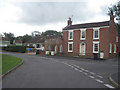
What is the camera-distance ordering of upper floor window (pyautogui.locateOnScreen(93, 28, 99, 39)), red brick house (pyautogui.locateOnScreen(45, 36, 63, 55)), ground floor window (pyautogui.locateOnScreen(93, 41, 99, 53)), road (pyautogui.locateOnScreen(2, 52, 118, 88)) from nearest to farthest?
1. road (pyautogui.locateOnScreen(2, 52, 118, 88))
2. ground floor window (pyautogui.locateOnScreen(93, 41, 99, 53))
3. upper floor window (pyautogui.locateOnScreen(93, 28, 99, 39))
4. red brick house (pyautogui.locateOnScreen(45, 36, 63, 55))

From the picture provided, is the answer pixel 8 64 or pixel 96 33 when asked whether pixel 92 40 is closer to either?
pixel 96 33

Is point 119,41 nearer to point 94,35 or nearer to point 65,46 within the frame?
point 94,35

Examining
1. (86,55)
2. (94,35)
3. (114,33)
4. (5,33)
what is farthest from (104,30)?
(5,33)

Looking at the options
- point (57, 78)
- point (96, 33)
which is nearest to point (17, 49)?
point (96, 33)

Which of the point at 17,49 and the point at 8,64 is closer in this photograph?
the point at 8,64

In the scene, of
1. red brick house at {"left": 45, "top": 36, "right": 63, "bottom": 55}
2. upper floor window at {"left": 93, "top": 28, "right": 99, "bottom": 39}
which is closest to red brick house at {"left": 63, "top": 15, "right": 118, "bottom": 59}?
upper floor window at {"left": 93, "top": 28, "right": 99, "bottom": 39}

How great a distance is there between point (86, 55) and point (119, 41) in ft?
35.1

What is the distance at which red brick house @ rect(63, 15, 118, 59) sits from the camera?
27016mm

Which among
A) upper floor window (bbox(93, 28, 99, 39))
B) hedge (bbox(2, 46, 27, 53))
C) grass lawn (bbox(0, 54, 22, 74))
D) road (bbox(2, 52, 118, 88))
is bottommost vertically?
road (bbox(2, 52, 118, 88))

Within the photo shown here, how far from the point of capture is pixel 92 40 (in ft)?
93.9

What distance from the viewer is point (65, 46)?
107 ft

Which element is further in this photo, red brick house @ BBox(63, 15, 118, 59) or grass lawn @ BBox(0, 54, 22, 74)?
red brick house @ BBox(63, 15, 118, 59)

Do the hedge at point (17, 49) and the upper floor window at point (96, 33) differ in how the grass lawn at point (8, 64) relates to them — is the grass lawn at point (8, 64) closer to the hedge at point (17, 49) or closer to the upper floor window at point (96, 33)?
the upper floor window at point (96, 33)

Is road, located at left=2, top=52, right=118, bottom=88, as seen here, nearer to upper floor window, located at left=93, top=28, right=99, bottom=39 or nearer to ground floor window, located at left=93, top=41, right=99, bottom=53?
ground floor window, located at left=93, top=41, right=99, bottom=53
